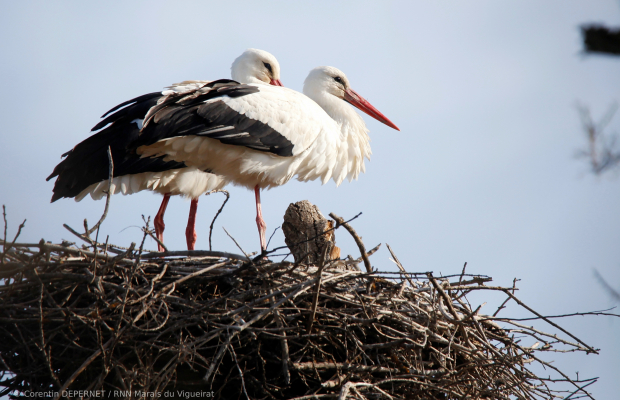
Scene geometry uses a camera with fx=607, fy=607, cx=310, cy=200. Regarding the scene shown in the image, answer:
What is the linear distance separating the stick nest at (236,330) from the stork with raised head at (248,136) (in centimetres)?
126

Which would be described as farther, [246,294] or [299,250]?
[299,250]

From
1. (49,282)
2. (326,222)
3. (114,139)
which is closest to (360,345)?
(326,222)

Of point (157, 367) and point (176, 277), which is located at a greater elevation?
point (176, 277)

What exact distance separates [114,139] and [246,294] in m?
2.12

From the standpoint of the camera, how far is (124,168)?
4633 mm

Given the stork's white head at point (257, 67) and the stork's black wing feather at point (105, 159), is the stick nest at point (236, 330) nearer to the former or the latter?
the stork's black wing feather at point (105, 159)

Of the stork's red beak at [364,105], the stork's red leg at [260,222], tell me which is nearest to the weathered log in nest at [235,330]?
the stork's red leg at [260,222]

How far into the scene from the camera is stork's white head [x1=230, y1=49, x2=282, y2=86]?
660 cm

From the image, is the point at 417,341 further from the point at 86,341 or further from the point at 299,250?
the point at 86,341

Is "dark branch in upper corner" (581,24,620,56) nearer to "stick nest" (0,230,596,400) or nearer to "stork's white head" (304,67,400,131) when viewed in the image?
"stick nest" (0,230,596,400)

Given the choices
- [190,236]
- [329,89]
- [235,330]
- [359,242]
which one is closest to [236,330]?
[235,330]

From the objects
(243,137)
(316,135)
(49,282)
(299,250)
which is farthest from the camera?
(316,135)

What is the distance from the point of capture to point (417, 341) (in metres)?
3.38

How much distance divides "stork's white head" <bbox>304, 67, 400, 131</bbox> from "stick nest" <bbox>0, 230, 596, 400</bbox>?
111 inches
